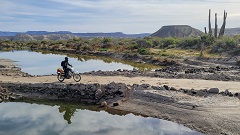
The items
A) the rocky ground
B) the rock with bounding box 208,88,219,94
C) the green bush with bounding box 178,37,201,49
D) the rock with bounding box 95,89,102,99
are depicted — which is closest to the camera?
the rocky ground

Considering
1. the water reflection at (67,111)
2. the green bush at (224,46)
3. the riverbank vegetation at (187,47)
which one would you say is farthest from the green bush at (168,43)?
the water reflection at (67,111)

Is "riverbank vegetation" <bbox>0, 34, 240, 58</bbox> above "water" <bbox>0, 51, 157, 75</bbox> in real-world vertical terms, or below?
above

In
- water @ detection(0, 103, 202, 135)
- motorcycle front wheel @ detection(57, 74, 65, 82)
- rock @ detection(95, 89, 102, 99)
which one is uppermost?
motorcycle front wheel @ detection(57, 74, 65, 82)

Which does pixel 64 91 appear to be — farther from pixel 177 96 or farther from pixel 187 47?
pixel 187 47

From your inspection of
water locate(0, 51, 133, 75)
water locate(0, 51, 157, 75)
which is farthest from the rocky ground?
water locate(0, 51, 157, 75)

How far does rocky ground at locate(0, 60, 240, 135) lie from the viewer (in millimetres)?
14320

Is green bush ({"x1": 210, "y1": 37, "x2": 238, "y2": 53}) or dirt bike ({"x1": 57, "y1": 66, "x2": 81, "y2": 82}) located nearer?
dirt bike ({"x1": 57, "y1": 66, "x2": 81, "y2": 82})

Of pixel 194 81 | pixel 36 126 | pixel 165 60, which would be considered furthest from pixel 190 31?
pixel 36 126

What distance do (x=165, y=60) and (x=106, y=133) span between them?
25.6 metres

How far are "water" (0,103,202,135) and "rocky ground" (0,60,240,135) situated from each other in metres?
0.83

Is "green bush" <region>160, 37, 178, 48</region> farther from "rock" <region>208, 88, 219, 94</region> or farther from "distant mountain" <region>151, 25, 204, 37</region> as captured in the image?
"distant mountain" <region>151, 25, 204, 37</region>

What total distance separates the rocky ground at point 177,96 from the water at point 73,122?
833 mm

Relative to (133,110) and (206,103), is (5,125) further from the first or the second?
(206,103)

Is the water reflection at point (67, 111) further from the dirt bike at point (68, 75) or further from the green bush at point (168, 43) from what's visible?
the green bush at point (168, 43)
